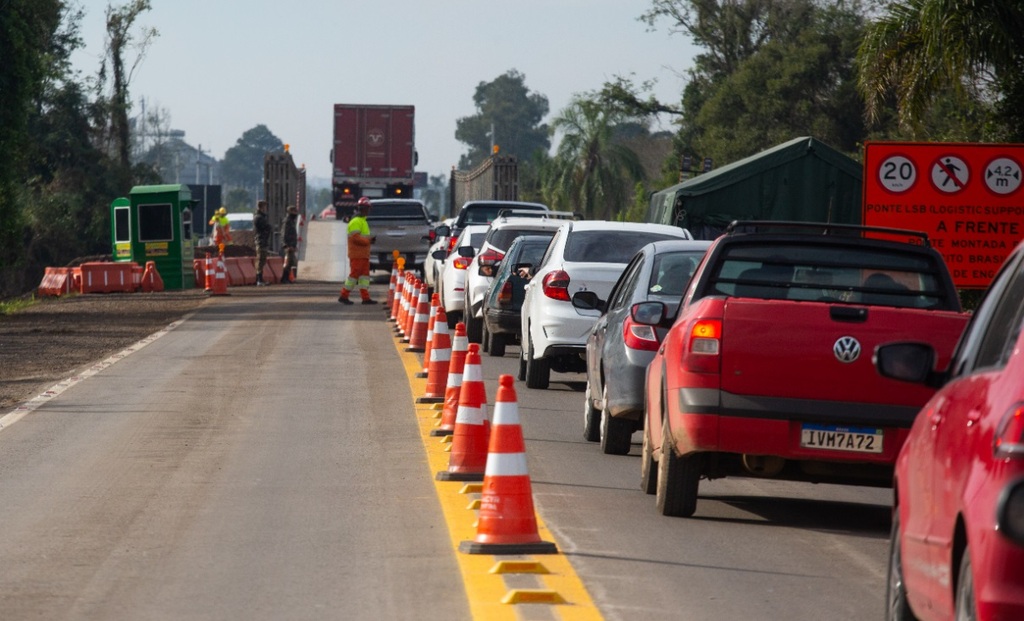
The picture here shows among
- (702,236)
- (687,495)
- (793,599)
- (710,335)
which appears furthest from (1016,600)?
(702,236)

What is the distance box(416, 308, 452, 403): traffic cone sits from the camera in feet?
49.3

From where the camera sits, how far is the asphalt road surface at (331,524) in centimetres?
708

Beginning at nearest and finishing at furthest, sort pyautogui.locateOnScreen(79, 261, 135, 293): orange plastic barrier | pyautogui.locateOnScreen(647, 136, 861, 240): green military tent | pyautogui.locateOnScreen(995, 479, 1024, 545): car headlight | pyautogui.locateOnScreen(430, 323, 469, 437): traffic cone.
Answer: pyautogui.locateOnScreen(995, 479, 1024, 545): car headlight
pyautogui.locateOnScreen(430, 323, 469, 437): traffic cone
pyautogui.locateOnScreen(647, 136, 861, 240): green military tent
pyautogui.locateOnScreen(79, 261, 135, 293): orange plastic barrier

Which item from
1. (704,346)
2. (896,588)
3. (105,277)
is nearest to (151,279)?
(105,277)

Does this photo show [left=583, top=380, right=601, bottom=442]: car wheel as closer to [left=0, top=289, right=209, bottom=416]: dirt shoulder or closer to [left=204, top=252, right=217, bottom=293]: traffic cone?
[left=0, top=289, right=209, bottom=416]: dirt shoulder

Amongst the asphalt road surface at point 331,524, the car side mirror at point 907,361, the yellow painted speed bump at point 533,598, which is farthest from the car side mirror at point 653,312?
the car side mirror at point 907,361

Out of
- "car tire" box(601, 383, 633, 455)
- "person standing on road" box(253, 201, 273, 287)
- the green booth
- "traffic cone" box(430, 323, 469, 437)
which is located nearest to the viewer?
"car tire" box(601, 383, 633, 455)

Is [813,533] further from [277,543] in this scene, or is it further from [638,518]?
[277,543]

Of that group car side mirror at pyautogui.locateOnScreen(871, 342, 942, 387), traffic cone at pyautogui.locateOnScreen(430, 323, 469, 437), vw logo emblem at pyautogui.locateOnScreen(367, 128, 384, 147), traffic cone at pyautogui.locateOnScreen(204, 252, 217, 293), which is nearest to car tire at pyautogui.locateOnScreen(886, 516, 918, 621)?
car side mirror at pyautogui.locateOnScreen(871, 342, 942, 387)

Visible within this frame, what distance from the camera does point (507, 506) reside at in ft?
25.7

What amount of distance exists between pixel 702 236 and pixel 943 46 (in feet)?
22.2

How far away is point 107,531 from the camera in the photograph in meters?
8.73

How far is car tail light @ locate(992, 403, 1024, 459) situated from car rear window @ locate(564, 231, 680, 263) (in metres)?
12.2

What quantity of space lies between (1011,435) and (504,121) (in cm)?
19157
